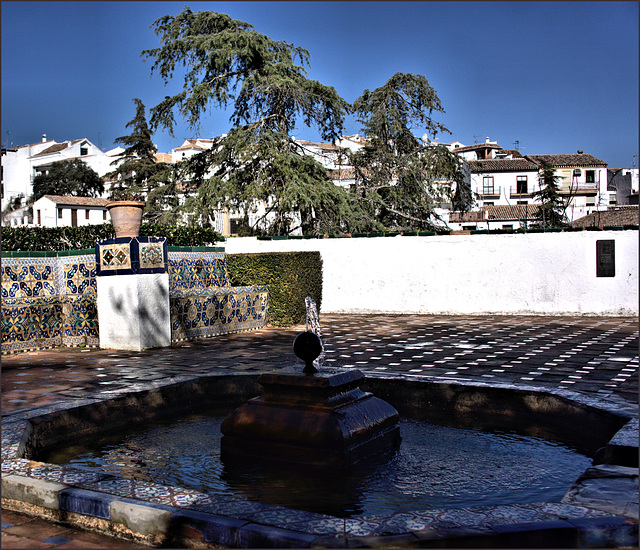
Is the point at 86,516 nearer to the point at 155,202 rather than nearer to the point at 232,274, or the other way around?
the point at 232,274

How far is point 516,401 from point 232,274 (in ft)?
23.9

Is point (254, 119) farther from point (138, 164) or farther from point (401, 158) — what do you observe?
point (138, 164)

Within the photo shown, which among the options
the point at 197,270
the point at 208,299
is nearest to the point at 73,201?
the point at 197,270

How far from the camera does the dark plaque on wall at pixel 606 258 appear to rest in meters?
12.4

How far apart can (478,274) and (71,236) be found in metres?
8.60

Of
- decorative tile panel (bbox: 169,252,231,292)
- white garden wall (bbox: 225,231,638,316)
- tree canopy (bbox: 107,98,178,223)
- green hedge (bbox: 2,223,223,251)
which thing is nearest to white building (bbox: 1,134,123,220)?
tree canopy (bbox: 107,98,178,223)

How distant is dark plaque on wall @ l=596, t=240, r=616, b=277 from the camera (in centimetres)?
1238

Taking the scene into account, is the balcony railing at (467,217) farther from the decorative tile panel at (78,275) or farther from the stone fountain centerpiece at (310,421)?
the stone fountain centerpiece at (310,421)

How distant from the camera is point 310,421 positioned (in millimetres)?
4000

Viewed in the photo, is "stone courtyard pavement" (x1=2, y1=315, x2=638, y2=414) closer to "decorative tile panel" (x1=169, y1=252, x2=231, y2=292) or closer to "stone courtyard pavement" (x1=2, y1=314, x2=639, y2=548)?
"stone courtyard pavement" (x1=2, y1=314, x2=639, y2=548)

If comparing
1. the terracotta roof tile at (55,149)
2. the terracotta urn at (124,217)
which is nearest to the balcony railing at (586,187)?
the terracotta roof tile at (55,149)

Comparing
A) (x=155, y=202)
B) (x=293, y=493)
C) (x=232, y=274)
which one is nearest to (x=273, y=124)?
(x=155, y=202)

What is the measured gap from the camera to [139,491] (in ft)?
9.80

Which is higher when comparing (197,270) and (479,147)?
(479,147)
